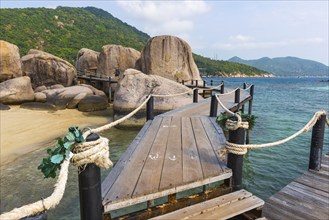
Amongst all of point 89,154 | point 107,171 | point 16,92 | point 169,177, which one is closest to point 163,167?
point 169,177

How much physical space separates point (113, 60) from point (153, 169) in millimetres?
26349

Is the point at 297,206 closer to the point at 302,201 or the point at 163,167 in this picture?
the point at 302,201

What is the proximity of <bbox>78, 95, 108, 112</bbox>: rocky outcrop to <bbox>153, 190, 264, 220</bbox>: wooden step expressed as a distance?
1617 cm

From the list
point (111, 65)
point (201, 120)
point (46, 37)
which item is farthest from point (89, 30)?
point (201, 120)

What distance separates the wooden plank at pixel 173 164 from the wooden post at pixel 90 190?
95 cm

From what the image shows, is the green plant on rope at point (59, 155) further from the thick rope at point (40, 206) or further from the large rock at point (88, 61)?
the large rock at point (88, 61)

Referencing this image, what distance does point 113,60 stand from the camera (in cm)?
2791

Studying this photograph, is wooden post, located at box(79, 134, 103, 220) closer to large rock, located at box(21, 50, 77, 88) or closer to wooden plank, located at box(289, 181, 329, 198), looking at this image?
wooden plank, located at box(289, 181, 329, 198)

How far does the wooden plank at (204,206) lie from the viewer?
2517 millimetres

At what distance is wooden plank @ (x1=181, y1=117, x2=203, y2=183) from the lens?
10.5 feet

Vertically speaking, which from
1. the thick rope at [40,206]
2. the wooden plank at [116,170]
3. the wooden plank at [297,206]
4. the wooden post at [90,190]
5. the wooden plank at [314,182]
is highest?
the thick rope at [40,206]

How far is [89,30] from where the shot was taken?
274 feet

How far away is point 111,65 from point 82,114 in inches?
511

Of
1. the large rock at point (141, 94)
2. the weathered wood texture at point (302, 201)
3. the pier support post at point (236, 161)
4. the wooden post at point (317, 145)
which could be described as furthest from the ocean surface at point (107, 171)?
the pier support post at point (236, 161)
